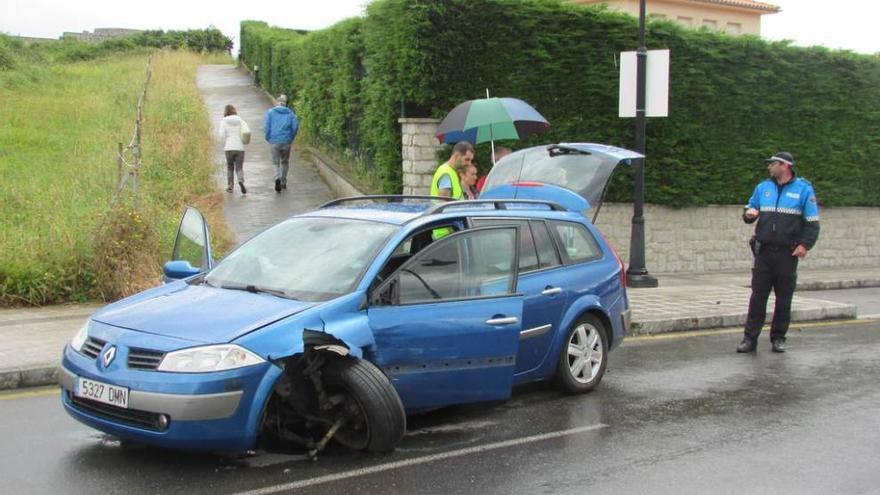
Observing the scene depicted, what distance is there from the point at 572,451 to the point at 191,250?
11.8ft

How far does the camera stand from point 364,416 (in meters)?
5.65

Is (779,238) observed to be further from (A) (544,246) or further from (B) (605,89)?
(B) (605,89)

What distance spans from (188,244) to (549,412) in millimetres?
3291

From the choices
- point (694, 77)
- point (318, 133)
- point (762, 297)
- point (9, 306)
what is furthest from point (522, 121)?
point (318, 133)

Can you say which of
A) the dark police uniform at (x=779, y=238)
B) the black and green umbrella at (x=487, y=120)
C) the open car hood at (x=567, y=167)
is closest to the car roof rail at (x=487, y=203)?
the open car hood at (x=567, y=167)

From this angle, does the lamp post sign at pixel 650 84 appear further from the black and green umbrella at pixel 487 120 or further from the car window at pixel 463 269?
the car window at pixel 463 269

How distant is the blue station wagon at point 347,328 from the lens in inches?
208

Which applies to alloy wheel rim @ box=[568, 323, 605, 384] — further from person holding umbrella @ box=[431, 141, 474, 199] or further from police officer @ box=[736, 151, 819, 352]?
person holding umbrella @ box=[431, 141, 474, 199]

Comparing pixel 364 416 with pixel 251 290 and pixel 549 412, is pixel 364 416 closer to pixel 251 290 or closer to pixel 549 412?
pixel 251 290

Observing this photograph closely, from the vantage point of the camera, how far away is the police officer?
9477 mm

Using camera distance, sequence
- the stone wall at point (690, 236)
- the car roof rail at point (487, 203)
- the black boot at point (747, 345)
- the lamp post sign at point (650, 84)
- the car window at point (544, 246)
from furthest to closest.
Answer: the stone wall at point (690, 236)
the lamp post sign at point (650, 84)
the black boot at point (747, 345)
the car window at point (544, 246)
the car roof rail at point (487, 203)

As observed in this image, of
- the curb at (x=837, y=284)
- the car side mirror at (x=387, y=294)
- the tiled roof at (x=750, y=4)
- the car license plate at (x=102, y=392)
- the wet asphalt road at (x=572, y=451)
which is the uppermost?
the tiled roof at (x=750, y=4)

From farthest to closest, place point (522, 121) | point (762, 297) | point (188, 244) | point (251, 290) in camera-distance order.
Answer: point (522, 121) < point (762, 297) < point (188, 244) < point (251, 290)

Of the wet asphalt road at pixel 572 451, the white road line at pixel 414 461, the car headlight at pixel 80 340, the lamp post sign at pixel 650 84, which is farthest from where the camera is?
the lamp post sign at pixel 650 84
